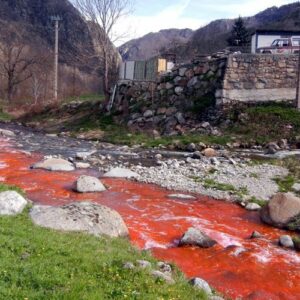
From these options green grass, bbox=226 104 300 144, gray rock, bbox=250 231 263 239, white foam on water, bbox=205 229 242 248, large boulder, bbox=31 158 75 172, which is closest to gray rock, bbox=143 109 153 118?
green grass, bbox=226 104 300 144

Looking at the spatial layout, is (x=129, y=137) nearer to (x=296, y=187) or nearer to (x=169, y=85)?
(x=169, y=85)

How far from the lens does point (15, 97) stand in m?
57.8

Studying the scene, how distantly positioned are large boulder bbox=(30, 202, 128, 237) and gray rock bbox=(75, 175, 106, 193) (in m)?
4.09

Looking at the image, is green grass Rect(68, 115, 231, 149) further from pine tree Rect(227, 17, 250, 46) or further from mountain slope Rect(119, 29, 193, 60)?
mountain slope Rect(119, 29, 193, 60)

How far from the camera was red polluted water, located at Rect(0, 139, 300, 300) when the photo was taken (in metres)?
9.48

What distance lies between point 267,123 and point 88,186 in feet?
49.5

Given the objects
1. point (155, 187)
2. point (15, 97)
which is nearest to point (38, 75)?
point (15, 97)

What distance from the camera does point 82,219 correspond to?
11000mm

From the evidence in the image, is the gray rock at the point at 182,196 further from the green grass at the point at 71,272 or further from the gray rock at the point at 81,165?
the green grass at the point at 71,272

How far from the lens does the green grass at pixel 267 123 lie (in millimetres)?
26781

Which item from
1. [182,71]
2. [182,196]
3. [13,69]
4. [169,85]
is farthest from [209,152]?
[13,69]

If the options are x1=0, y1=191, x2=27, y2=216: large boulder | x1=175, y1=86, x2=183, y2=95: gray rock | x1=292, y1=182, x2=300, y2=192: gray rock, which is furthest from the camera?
x1=175, y1=86, x2=183, y2=95: gray rock

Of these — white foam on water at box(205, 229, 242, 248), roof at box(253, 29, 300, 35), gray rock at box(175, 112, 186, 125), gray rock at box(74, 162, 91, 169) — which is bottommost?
white foam on water at box(205, 229, 242, 248)

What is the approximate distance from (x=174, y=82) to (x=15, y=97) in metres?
31.1
